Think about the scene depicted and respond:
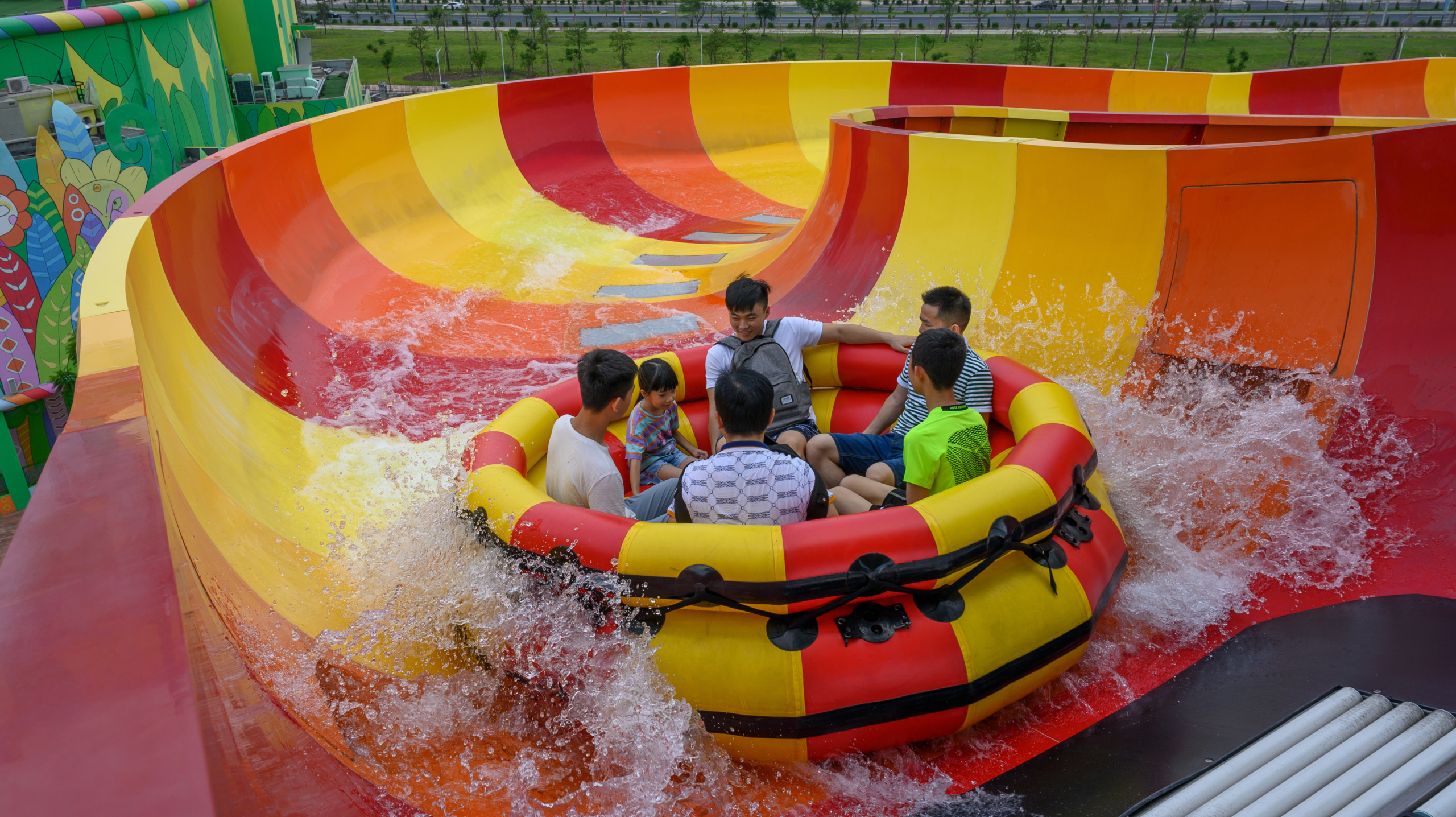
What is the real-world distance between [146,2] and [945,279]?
7776 mm

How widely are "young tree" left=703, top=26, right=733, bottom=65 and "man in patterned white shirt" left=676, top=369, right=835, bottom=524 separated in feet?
80.5

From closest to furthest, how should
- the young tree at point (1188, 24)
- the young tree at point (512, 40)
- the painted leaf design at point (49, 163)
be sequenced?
the painted leaf design at point (49, 163)
the young tree at point (1188, 24)
the young tree at point (512, 40)

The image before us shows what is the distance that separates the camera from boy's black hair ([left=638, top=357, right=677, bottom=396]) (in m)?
2.71

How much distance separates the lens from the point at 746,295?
315cm

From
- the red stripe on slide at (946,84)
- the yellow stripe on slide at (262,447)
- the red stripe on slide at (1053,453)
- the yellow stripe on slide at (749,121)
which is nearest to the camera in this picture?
the red stripe on slide at (1053,453)

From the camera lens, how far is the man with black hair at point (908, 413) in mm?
2967

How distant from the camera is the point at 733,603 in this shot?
214 centimetres

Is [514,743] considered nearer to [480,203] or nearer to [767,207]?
[480,203]

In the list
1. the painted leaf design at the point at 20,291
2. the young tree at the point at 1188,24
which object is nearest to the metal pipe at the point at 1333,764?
the painted leaf design at the point at 20,291

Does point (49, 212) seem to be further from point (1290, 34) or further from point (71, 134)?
point (1290, 34)

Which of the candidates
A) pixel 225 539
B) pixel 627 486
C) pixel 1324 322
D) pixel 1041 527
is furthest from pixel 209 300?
pixel 1324 322

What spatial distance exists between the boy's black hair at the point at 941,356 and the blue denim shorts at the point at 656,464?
915 millimetres

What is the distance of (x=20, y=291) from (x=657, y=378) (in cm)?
492

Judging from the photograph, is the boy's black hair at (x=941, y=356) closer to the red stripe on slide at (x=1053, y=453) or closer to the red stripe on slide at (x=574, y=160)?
the red stripe on slide at (x=1053, y=453)
